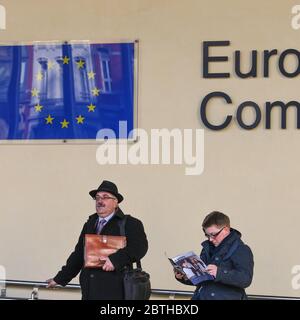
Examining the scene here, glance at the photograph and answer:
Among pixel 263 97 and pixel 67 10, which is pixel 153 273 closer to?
pixel 263 97

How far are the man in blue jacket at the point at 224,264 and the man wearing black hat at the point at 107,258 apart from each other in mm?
473

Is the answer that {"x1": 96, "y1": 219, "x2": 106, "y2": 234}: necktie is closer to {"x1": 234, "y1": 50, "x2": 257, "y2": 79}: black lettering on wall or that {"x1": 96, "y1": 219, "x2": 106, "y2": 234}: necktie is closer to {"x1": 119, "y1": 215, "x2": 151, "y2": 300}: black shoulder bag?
{"x1": 119, "y1": 215, "x2": 151, "y2": 300}: black shoulder bag

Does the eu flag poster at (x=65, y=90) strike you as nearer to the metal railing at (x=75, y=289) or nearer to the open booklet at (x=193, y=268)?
the metal railing at (x=75, y=289)

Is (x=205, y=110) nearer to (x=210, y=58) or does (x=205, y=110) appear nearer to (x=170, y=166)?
(x=210, y=58)

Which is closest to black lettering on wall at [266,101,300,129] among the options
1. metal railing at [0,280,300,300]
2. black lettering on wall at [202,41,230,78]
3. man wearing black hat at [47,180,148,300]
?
black lettering on wall at [202,41,230,78]

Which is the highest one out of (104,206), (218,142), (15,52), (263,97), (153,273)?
(15,52)

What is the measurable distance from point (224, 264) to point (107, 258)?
86 cm

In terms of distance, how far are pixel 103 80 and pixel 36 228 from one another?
151cm

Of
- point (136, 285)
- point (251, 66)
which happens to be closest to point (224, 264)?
point (136, 285)

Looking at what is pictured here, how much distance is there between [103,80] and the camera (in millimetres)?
6633

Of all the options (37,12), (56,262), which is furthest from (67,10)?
(56,262)

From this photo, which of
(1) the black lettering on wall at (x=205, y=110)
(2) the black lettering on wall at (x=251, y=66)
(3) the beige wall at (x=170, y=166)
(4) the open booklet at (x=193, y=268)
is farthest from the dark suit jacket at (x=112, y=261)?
(2) the black lettering on wall at (x=251, y=66)

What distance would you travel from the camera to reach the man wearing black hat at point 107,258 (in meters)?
4.90

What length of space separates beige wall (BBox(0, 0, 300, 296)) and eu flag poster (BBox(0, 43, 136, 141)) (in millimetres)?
120
